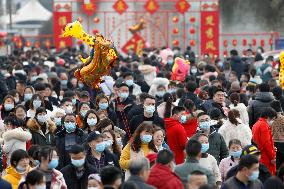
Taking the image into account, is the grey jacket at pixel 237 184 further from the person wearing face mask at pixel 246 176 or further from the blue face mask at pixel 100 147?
the blue face mask at pixel 100 147

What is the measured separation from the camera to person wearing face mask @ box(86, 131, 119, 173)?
1700cm

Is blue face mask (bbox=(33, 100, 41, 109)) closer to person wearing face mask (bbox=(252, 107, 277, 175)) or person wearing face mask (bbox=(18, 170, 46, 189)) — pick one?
person wearing face mask (bbox=(252, 107, 277, 175))

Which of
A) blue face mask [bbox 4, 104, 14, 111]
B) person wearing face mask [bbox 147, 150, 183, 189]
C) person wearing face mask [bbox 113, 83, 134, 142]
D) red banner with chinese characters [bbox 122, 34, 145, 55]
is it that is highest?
person wearing face mask [bbox 147, 150, 183, 189]

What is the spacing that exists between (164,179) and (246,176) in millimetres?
927

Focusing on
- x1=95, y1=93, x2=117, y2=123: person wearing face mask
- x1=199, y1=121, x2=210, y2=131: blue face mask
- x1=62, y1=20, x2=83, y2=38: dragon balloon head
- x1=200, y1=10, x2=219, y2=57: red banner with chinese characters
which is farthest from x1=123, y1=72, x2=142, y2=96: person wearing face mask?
x1=200, y1=10, x2=219, y2=57: red banner with chinese characters

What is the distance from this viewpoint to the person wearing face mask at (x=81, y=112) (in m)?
20.5

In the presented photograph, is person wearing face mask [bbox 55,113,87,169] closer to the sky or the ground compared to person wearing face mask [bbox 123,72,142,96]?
closer to the sky

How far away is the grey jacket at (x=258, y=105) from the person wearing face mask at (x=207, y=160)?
198 inches

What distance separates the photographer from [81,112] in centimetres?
2112

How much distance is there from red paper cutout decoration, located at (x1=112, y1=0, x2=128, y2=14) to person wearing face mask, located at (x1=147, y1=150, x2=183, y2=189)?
104ft

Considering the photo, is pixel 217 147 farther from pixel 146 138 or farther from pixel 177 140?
pixel 146 138

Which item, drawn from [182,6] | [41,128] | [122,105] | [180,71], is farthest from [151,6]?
[41,128]

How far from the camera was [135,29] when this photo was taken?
46.3 meters

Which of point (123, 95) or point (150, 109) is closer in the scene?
point (150, 109)
